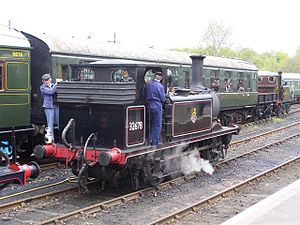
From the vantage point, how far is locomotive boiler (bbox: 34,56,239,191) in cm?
767

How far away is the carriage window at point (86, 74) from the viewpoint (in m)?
8.36

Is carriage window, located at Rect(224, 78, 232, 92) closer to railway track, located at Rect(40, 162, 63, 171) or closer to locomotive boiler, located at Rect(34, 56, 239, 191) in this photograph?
railway track, located at Rect(40, 162, 63, 171)

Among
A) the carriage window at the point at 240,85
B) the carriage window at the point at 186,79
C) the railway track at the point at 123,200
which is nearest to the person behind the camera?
the railway track at the point at 123,200

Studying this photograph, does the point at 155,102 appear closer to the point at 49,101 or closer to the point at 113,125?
the point at 113,125

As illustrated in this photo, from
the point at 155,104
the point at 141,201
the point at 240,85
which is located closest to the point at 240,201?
the point at 141,201

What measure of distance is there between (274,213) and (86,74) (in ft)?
13.1

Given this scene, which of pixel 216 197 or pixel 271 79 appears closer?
pixel 216 197

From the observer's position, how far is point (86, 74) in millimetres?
8430

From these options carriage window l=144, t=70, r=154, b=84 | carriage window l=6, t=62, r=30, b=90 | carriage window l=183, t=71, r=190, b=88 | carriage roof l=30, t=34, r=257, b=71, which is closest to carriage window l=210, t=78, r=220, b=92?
carriage roof l=30, t=34, r=257, b=71

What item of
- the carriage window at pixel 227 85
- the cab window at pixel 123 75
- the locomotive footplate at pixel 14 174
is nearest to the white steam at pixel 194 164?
the cab window at pixel 123 75

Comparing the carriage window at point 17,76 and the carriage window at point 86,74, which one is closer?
the carriage window at point 86,74

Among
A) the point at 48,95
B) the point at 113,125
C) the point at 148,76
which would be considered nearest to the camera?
the point at 113,125

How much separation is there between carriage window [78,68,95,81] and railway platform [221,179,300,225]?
356cm

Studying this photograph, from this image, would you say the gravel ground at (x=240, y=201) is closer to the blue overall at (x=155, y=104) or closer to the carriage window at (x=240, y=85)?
the blue overall at (x=155, y=104)
